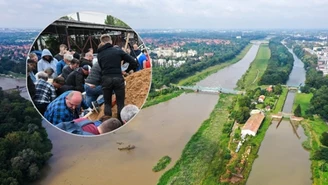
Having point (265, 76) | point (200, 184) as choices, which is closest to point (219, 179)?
point (200, 184)

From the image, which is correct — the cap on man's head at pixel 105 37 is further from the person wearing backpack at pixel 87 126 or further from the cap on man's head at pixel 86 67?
the person wearing backpack at pixel 87 126

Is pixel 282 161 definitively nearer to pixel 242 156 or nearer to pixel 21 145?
pixel 242 156

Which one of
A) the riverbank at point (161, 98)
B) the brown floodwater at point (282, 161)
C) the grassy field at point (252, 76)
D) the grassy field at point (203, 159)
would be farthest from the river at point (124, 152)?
the grassy field at point (252, 76)

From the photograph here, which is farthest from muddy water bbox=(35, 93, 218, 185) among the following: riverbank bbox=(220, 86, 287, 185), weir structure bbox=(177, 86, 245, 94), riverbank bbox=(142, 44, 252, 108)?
weir structure bbox=(177, 86, 245, 94)

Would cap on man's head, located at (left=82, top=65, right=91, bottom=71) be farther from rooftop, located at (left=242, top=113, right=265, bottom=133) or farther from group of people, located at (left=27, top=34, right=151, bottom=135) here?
rooftop, located at (left=242, top=113, right=265, bottom=133)

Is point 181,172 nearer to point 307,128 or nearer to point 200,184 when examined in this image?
point 200,184

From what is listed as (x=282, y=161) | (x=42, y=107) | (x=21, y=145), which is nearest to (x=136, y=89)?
(x=42, y=107)
